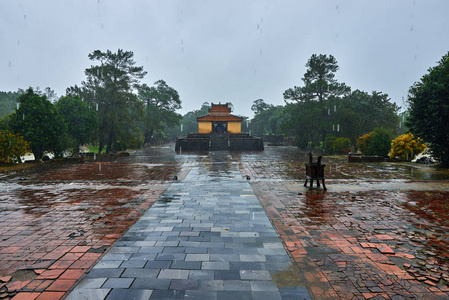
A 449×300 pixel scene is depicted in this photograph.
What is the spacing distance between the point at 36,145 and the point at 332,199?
17.2 metres

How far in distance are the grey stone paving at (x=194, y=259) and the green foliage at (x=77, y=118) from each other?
1738 cm

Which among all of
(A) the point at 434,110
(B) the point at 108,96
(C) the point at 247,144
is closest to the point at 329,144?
(C) the point at 247,144

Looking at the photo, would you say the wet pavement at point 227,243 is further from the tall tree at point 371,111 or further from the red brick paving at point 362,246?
the tall tree at point 371,111

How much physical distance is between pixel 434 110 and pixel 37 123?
21960 mm

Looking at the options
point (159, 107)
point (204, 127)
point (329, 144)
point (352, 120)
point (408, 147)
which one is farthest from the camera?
point (204, 127)

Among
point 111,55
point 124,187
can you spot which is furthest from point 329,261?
point 111,55

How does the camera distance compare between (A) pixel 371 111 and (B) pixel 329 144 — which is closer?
(B) pixel 329 144

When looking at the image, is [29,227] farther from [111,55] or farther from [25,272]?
[111,55]

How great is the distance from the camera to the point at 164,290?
2.74 meters

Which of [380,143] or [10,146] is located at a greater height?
[380,143]

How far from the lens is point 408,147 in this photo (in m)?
16.0

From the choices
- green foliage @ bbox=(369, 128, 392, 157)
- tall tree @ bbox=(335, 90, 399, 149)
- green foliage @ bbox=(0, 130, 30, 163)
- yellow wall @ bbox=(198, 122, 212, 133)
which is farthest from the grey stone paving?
yellow wall @ bbox=(198, 122, 212, 133)

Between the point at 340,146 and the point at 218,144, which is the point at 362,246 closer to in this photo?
the point at 340,146

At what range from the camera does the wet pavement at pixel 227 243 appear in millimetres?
2827
